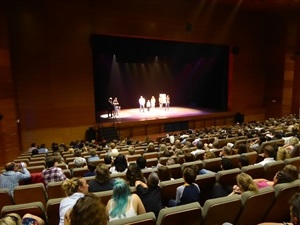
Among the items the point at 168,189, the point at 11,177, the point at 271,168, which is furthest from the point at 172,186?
the point at 11,177

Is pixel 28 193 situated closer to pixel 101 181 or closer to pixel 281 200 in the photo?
pixel 101 181

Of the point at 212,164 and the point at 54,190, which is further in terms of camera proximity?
the point at 212,164

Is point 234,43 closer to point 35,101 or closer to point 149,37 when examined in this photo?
point 149,37

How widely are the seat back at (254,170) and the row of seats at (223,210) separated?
2.89ft

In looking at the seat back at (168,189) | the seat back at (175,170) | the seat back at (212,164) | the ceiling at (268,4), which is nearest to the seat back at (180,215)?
the seat back at (168,189)

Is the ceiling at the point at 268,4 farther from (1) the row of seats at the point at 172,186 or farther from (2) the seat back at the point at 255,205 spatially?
(2) the seat back at the point at 255,205

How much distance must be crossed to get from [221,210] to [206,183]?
1139 millimetres

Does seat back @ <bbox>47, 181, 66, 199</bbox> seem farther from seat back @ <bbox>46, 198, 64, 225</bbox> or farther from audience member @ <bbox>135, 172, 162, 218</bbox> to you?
audience member @ <bbox>135, 172, 162, 218</bbox>

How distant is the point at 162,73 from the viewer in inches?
753

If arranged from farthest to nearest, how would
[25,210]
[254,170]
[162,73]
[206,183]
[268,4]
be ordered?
[162,73] → [268,4] → [254,170] → [206,183] → [25,210]

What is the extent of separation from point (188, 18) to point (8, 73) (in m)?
9.82

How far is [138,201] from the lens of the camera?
8.75 ft

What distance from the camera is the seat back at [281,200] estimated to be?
272 cm

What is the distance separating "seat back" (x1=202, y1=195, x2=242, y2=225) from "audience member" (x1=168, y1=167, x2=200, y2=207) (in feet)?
1.88
